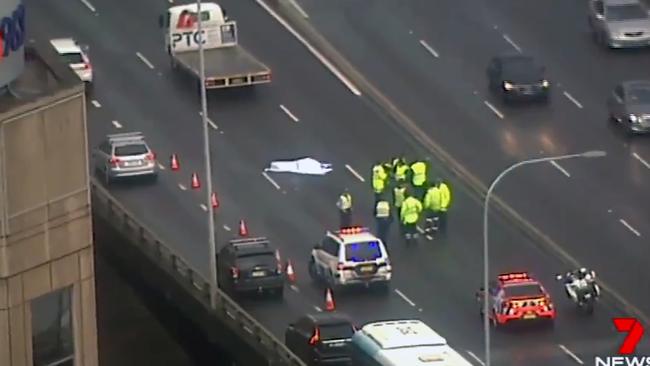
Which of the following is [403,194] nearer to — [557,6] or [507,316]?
[507,316]

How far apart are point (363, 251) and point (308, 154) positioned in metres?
10.2

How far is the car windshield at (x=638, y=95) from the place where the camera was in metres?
72.6

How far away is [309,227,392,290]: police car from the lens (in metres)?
60.3

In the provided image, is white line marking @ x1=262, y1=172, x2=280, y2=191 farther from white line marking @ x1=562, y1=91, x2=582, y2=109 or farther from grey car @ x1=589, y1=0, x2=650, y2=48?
grey car @ x1=589, y1=0, x2=650, y2=48

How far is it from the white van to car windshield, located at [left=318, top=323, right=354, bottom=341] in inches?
21.1

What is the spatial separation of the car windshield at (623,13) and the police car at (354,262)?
21963mm

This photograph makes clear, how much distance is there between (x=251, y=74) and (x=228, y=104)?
4.21ft

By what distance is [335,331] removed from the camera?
54844mm

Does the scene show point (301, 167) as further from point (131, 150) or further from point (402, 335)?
point (402, 335)

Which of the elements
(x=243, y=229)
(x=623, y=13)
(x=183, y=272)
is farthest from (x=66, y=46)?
(x=623, y=13)

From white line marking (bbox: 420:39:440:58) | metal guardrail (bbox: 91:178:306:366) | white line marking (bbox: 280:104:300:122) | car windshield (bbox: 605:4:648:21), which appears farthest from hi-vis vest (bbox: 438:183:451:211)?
car windshield (bbox: 605:4:648:21)

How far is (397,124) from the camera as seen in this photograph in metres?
73.3

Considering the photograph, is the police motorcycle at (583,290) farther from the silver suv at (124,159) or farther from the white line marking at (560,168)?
the silver suv at (124,159)

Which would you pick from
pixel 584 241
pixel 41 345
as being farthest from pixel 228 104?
pixel 41 345
